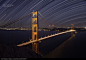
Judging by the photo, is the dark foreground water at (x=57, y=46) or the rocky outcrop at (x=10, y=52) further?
the dark foreground water at (x=57, y=46)

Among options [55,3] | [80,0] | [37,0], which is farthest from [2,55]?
[80,0]

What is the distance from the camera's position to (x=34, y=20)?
16.3m

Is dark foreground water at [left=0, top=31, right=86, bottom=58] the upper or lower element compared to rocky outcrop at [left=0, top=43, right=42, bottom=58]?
lower

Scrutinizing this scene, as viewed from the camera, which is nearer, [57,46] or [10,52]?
[10,52]

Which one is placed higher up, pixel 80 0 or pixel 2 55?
pixel 80 0

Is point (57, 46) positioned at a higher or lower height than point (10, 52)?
lower

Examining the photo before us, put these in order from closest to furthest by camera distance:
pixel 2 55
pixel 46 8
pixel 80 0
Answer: pixel 2 55 < pixel 80 0 < pixel 46 8

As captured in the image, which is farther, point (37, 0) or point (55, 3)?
point (55, 3)

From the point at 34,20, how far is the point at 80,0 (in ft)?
54.6

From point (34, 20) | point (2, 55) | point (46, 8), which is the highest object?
point (46, 8)

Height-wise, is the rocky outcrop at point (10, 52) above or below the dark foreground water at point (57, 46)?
above

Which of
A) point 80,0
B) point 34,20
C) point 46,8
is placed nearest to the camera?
point 34,20

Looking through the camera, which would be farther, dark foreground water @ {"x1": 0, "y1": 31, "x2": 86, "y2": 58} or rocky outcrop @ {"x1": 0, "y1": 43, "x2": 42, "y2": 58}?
dark foreground water @ {"x1": 0, "y1": 31, "x2": 86, "y2": 58}

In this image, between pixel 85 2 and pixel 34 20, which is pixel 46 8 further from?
pixel 85 2
